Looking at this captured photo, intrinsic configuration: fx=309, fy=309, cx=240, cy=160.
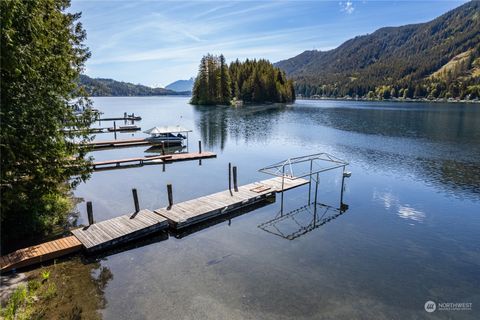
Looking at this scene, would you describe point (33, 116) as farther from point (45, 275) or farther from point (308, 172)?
point (308, 172)

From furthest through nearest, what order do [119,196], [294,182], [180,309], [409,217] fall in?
[294,182], [119,196], [409,217], [180,309]

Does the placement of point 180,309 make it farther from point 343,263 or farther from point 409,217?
point 409,217

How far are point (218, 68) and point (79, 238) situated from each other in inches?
4890

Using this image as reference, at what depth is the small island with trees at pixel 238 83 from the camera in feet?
439

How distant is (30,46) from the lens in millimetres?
13664

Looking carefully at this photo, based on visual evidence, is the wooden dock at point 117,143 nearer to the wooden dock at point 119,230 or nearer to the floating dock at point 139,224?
the floating dock at point 139,224

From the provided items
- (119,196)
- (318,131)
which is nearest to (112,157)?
(119,196)

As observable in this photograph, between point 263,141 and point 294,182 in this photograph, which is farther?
point 263,141
